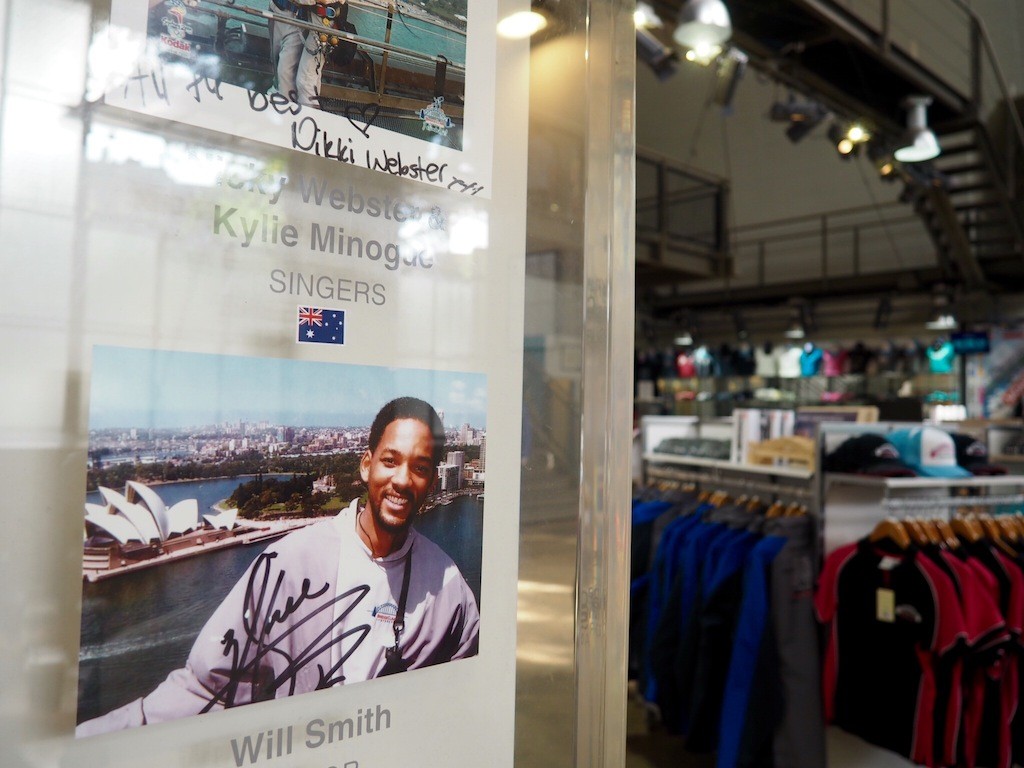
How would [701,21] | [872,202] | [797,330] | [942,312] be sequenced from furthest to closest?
[797,330] → [872,202] → [942,312] → [701,21]

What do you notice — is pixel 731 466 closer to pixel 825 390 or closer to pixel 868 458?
pixel 868 458

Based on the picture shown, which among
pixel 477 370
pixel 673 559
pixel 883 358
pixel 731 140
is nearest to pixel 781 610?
pixel 673 559

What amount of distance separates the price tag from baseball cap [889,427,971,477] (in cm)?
63

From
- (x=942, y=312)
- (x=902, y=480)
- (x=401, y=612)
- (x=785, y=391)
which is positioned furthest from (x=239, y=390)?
(x=785, y=391)

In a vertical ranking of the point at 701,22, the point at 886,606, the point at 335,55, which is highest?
the point at 701,22

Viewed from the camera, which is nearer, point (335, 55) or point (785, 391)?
point (335, 55)

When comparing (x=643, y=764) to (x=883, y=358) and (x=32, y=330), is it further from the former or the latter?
(x=883, y=358)

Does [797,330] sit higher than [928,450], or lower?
higher

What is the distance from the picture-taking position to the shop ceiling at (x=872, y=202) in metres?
5.09

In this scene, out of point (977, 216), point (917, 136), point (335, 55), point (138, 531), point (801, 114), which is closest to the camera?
point (138, 531)

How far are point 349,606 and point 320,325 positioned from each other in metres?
0.25

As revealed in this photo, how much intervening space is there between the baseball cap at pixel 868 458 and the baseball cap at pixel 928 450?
7 cm

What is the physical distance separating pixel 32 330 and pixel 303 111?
10.8 inches
